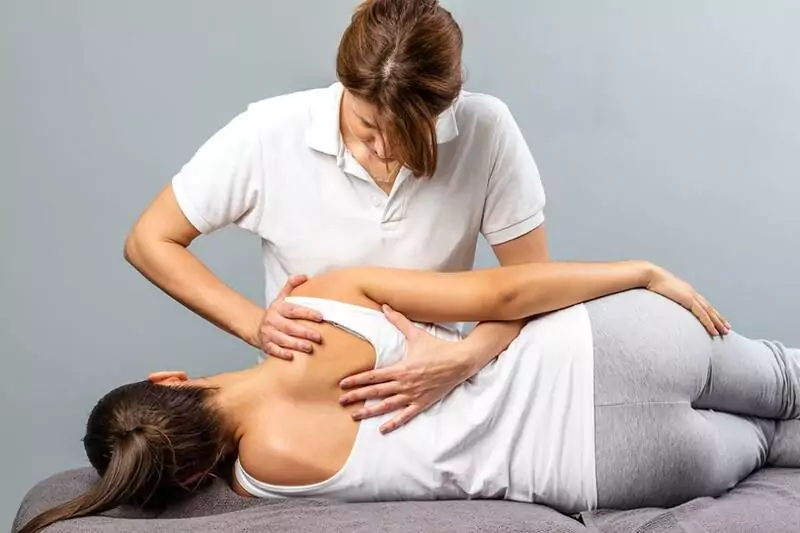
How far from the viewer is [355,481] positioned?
5.48 feet

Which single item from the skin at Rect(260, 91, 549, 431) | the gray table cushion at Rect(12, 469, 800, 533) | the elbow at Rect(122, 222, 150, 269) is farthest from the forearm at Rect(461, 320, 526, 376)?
the elbow at Rect(122, 222, 150, 269)

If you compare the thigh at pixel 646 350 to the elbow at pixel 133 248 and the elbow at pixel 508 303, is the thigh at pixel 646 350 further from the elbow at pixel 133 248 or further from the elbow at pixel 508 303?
the elbow at pixel 133 248

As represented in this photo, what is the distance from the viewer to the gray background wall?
2604 mm

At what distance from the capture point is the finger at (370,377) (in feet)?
5.54

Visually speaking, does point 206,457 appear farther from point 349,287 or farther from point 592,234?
point 592,234

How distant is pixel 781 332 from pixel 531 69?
1073 millimetres

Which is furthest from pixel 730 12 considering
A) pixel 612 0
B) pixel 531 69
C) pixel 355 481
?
pixel 355 481

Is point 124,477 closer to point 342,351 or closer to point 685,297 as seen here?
point 342,351

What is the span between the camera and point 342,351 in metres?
1.71

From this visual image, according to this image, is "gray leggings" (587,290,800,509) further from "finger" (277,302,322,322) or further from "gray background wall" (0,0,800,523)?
"gray background wall" (0,0,800,523)

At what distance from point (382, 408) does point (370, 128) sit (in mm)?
454

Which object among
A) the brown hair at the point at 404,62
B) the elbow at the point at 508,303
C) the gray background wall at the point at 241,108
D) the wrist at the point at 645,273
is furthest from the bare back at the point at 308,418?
the gray background wall at the point at 241,108

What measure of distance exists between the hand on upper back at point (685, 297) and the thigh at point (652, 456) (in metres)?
0.16

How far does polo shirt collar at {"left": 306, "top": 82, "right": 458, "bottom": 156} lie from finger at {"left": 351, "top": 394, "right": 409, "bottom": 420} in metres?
0.46
